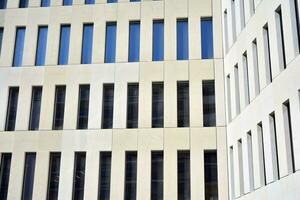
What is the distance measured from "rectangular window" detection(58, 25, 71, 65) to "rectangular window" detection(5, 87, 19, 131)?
3.06 m

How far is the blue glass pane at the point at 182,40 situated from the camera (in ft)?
80.1

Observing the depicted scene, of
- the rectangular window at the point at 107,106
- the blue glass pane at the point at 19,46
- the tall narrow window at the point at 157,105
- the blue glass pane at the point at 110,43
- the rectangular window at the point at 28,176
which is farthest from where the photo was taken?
the blue glass pane at the point at 19,46

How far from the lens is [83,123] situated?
23969 mm

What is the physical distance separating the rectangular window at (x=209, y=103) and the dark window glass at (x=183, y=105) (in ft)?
2.91

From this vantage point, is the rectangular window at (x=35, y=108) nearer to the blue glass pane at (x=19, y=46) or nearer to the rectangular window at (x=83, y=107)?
the blue glass pane at (x=19, y=46)

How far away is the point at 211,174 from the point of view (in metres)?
22.3

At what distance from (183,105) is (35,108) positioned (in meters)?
8.29

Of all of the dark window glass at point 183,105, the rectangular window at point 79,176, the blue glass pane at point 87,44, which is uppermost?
the blue glass pane at point 87,44

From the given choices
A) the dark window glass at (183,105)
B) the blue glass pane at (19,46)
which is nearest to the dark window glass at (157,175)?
the dark window glass at (183,105)

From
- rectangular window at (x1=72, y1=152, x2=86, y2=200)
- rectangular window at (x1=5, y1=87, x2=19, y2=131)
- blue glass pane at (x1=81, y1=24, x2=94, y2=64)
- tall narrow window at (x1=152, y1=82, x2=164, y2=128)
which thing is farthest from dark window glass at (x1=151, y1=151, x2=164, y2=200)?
rectangular window at (x1=5, y1=87, x2=19, y2=131)

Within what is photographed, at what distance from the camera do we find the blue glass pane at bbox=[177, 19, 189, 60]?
961 inches

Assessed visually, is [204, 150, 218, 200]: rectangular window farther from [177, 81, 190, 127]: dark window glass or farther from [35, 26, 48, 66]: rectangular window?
[35, 26, 48, 66]: rectangular window

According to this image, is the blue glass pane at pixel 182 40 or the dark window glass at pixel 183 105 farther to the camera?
the blue glass pane at pixel 182 40

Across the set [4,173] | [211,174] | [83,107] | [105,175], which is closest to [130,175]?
[105,175]
